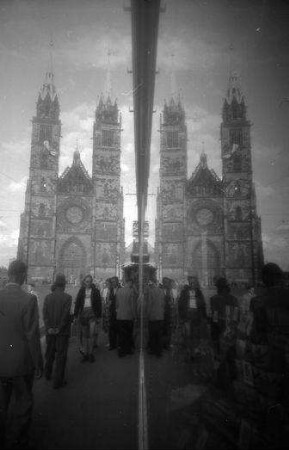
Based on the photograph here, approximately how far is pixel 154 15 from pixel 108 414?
396 cm

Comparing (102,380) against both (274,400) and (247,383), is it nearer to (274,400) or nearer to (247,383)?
(247,383)

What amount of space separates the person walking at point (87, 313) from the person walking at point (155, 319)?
1189 millimetres

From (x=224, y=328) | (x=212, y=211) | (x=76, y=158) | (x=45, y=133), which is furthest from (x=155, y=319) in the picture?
(x=76, y=158)

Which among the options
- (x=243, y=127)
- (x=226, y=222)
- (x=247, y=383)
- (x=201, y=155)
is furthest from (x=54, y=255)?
(x=247, y=383)

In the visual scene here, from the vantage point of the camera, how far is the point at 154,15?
211 centimetres

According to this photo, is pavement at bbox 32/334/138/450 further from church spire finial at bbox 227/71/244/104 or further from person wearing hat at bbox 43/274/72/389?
church spire finial at bbox 227/71/244/104

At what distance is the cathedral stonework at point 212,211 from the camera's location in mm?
30906

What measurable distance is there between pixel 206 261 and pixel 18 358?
29.9 m

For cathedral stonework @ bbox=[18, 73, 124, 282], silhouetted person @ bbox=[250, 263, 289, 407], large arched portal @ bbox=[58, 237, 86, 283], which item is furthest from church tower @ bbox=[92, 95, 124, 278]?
silhouetted person @ bbox=[250, 263, 289, 407]

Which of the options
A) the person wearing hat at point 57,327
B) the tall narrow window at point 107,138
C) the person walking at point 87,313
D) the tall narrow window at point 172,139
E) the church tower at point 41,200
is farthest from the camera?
the tall narrow window at point 107,138

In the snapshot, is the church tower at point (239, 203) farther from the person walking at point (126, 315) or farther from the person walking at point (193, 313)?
the person walking at point (126, 315)

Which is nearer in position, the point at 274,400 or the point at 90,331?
the point at 274,400

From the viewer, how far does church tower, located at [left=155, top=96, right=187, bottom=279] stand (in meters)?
31.4

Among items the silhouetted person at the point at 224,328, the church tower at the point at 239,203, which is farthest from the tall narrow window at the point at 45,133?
the silhouetted person at the point at 224,328
